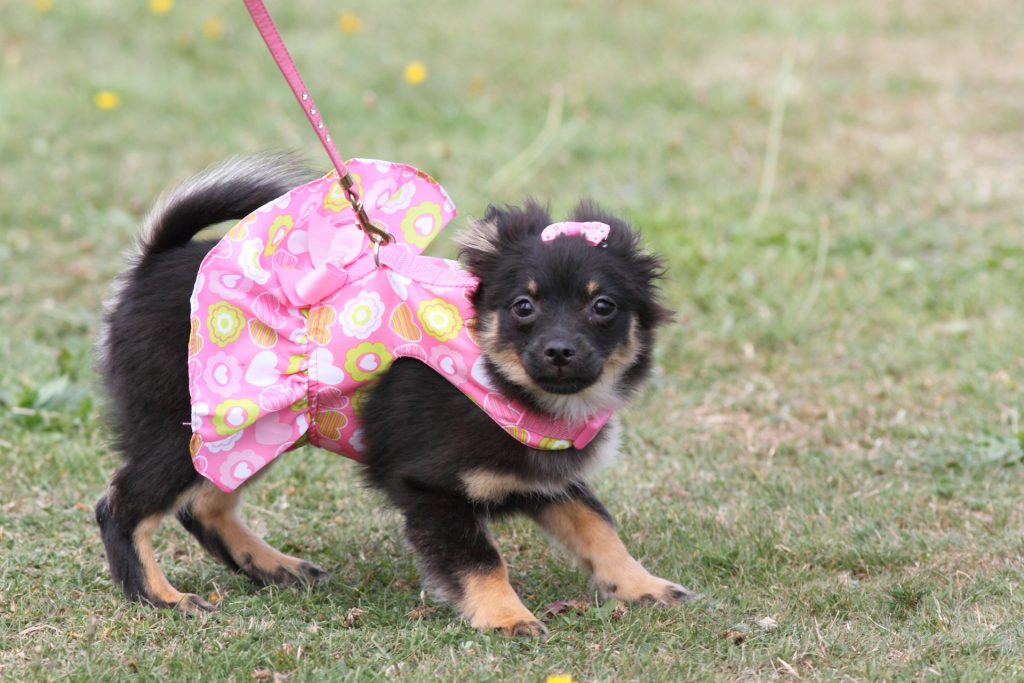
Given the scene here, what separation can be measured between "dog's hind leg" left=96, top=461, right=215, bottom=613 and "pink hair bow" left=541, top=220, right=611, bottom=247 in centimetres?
136

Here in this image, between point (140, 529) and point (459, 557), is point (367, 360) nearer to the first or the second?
point (459, 557)

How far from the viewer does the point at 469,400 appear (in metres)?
3.87

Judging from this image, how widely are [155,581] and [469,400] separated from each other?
1.19 meters

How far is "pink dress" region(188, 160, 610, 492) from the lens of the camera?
3873 millimetres

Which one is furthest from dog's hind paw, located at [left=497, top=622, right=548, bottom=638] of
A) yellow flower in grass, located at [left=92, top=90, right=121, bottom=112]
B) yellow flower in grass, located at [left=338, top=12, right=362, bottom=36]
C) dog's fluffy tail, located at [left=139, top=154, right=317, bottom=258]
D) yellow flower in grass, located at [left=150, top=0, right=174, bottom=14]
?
yellow flower in grass, located at [left=150, top=0, right=174, bottom=14]

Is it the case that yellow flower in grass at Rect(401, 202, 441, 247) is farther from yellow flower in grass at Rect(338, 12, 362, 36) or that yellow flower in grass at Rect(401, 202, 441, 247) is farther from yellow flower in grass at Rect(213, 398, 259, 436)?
yellow flower in grass at Rect(338, 12, 362, 36)

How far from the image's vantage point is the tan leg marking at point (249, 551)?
437 cm

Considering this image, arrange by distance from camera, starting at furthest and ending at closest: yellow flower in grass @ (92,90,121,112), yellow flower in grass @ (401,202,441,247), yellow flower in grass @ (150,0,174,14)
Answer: yellow flower in grass @ (150,0,174,14) → yellow flower in grass @ (92,90,121,112) → yellow flower in grass @ (401,202,441,247)

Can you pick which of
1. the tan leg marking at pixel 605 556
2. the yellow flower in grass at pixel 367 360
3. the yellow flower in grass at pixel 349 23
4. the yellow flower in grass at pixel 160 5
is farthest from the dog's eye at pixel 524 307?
the yellow flower in grass at pixel 160 5

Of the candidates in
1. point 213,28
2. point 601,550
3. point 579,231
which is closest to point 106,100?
point 213,28

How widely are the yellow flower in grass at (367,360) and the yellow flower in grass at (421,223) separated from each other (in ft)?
1.33

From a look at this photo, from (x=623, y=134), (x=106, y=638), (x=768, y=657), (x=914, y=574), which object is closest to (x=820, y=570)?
(x=914, y=574)

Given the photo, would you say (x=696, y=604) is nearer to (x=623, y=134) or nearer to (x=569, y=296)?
(x=569, y=296)

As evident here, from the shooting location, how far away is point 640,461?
5477mm
